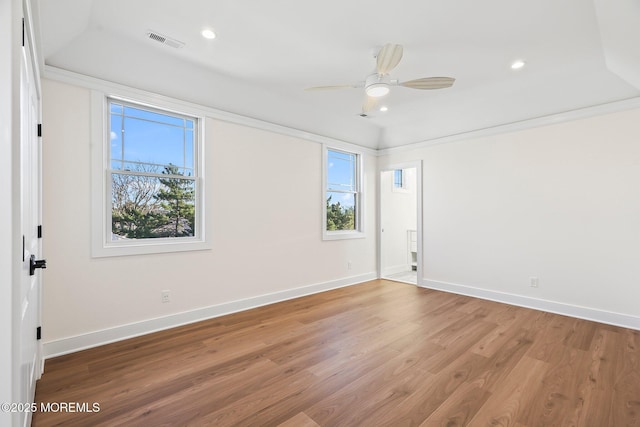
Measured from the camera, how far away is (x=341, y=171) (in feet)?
17.4

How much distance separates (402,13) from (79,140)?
119 inches

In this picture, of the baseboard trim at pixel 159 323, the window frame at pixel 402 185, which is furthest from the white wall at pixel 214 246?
the window frame at pixel 402 185

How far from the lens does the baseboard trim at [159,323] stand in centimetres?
258

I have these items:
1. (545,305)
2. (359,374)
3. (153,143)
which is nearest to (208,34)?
(153,143)

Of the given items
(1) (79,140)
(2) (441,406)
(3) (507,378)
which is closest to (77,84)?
(1) (79,140)

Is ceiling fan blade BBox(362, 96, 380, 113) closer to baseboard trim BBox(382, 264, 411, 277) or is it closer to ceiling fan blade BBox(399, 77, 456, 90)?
ceiling fan blade BBox(399, 77, 456, 90)

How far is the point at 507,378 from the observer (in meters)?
2.24

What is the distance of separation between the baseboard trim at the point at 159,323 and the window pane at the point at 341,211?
3.68ft

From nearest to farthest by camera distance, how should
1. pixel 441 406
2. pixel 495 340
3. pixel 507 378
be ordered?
pixel 441 406 < pixel 507 378 < pixel 495 340

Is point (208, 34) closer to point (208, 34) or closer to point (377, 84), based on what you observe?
point (208, 34)

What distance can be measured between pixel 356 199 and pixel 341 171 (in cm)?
62

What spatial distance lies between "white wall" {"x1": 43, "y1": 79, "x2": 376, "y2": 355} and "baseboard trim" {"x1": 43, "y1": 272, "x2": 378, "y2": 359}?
11 mm

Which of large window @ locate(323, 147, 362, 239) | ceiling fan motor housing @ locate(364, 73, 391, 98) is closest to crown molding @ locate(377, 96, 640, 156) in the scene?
large window @ locate(323, 147, 362, 239)

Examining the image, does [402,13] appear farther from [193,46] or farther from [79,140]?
[79,140]
